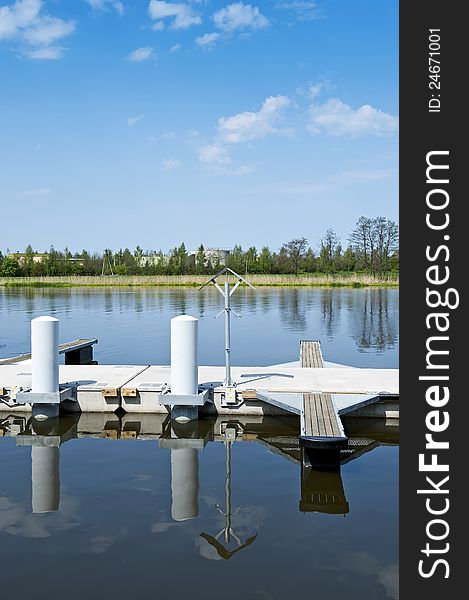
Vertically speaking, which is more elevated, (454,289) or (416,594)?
(454,289)

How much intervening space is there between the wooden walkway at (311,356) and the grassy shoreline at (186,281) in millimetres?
41597

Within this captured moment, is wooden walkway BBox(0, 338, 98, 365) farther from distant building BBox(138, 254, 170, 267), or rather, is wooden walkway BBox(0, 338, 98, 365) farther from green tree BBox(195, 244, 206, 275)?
distant building BBox(138, 254, 170, 267)

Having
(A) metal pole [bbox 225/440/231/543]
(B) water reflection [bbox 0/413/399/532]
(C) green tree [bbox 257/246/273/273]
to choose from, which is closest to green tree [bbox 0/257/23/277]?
(C) green tree [bbox 257/246/273/273]

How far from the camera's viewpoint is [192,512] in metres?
6.25

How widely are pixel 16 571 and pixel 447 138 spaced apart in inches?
208

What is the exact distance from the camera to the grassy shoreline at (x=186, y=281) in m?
56.1

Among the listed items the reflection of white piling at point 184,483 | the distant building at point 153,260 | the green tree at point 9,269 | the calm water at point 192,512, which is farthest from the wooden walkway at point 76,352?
the distant building at point 153,260

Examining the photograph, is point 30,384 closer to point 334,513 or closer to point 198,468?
point 198,468

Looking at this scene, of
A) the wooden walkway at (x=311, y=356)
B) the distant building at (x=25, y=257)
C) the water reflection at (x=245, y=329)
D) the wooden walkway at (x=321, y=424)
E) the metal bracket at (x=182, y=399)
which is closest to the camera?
the wooden walkway at (x=321, y=424)

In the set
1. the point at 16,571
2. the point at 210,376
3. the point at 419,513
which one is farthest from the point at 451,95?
the point at 210,376

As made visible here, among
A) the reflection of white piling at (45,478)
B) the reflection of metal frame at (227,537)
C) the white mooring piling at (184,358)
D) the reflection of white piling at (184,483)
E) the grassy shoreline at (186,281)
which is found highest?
the grassy shoreline at (186,281)

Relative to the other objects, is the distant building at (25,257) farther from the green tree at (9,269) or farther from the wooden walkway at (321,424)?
the wooden walkway at (321,424)

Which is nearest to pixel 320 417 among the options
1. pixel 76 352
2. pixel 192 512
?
pixel 192 512

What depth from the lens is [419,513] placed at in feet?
15.3
